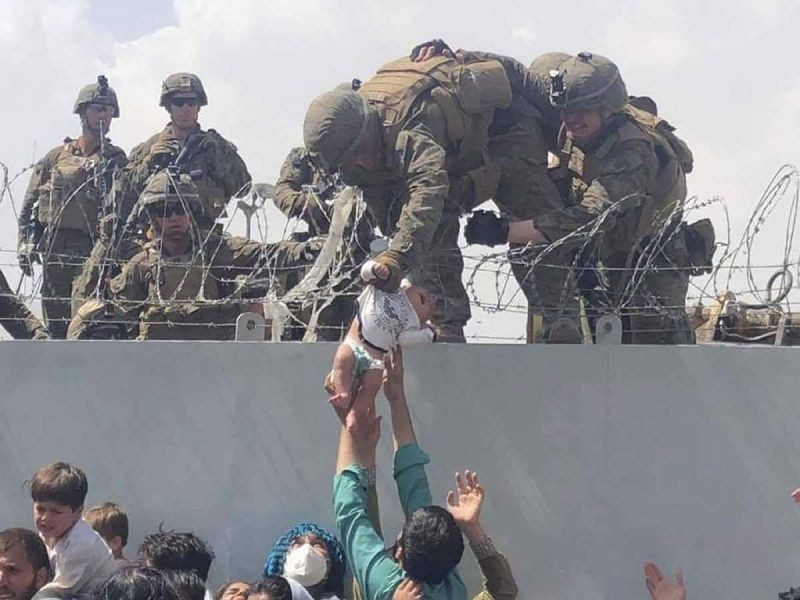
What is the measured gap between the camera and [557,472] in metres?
5.15

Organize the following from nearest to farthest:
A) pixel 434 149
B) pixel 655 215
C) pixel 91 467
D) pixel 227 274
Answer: pixel 91 467, pixel 434 149, pixel 655 215, pixel 227 274

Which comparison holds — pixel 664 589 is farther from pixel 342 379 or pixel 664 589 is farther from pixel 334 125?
pixel 334 125

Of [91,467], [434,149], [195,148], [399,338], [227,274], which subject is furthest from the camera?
[195,148]

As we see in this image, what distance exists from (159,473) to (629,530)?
1.92 meters

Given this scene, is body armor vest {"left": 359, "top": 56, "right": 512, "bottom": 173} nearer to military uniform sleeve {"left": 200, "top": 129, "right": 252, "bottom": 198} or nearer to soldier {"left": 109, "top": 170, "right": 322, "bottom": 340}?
soldier {"left": 109, "top": 170, "right": 322, "bottom": 340}

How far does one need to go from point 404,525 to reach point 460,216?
2.14m

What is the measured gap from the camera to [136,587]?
98.3 inches

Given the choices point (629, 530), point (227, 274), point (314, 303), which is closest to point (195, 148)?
point (227, 274)

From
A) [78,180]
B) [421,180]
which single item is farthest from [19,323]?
[421,180]

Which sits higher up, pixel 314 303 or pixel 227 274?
pixel 227 274

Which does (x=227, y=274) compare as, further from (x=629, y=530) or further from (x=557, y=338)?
(x=629, y=530)

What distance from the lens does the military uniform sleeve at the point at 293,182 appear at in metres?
7.16

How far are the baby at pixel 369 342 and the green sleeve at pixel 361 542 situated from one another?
0.35 meters

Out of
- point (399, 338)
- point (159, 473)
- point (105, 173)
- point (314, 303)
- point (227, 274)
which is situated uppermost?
point (105, 173)
